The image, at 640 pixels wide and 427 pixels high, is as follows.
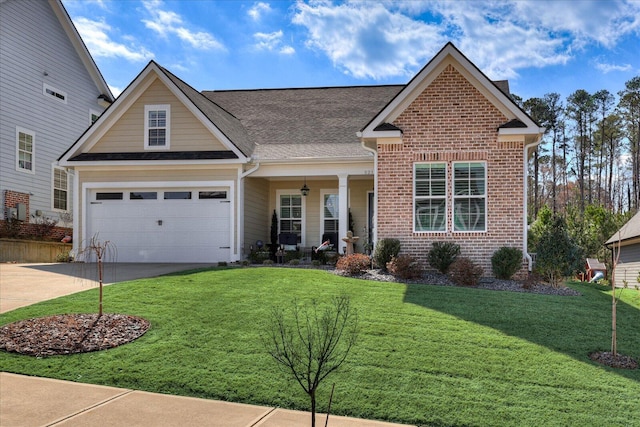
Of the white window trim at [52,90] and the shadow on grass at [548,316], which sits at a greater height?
the white window trim at [52,90]

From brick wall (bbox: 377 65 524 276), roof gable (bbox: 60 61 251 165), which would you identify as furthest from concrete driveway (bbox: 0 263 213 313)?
brick wall (bbox: 377 65 524 276)

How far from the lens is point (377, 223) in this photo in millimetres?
13586

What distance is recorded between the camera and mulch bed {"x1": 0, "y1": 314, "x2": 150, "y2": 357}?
22.9ft

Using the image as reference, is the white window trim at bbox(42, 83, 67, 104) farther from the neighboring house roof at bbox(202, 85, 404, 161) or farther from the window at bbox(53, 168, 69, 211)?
the neighboring house roof at bbox(202, 85, 404, 161)

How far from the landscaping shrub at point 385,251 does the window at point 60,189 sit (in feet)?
49.7

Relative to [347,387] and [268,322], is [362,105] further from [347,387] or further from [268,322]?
[347,387]

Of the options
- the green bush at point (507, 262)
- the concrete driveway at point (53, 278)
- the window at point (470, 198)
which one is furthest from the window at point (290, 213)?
the green bush at point (507, 262)

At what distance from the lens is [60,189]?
22344mm

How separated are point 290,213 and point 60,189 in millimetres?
10433

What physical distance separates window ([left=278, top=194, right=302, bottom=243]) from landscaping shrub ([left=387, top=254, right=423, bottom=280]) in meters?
6.96

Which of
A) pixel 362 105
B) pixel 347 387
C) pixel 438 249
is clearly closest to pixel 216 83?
pixel 362 105

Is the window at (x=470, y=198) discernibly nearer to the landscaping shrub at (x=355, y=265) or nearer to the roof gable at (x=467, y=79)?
the roof gable at (x=467, y=79)

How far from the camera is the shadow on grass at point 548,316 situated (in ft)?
24.0

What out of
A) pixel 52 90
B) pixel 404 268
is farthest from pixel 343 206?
pixel 52 90
